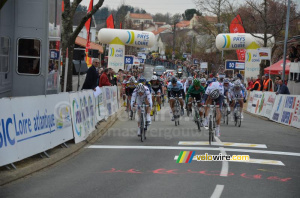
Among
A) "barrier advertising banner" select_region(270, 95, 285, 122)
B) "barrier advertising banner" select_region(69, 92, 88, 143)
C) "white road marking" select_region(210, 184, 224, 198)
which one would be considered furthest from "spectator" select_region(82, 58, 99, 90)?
"barrier advertising banner" select_region(270, 95, 285, 122)

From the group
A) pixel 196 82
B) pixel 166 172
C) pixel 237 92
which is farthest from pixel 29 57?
pixel 237 92

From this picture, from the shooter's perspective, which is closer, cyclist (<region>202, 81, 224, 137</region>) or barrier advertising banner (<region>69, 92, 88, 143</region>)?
barrier advertising banner (<region>69, 92, 88, 143</region>)

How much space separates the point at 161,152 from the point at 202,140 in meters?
3.18

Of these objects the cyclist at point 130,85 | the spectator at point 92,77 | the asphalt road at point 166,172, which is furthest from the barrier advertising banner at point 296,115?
the spectator at point 92,77

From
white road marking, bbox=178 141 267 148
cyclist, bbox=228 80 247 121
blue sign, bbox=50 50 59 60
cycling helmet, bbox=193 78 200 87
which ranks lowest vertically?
white road marking, bbox=178 141 267 148

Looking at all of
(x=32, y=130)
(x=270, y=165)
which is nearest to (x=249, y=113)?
(x=270, y=165)

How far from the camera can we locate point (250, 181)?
1017 centimetres

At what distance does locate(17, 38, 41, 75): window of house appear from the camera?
16.5 metres

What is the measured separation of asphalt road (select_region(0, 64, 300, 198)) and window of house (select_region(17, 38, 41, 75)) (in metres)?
3.01

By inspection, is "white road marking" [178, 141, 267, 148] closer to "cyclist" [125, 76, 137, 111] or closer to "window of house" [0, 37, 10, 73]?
"window of house" [0, 37, 10, 73]

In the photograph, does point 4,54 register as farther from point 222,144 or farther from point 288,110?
point 288,110

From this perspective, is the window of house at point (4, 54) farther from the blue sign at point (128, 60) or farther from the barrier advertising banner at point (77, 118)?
the blue sign at point (128, 60)

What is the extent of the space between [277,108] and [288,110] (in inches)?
72.1

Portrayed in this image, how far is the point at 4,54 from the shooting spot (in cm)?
1644
